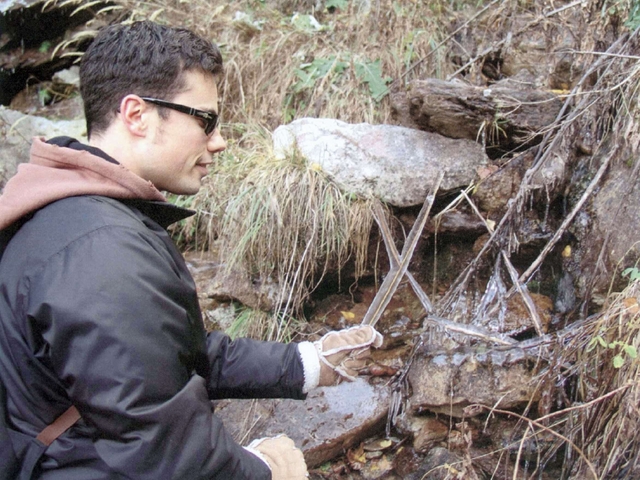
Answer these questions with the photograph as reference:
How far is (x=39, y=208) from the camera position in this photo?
4.79 feet

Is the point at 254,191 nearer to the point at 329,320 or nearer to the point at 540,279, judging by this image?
the point at 329,320

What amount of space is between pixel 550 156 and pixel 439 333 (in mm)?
1409

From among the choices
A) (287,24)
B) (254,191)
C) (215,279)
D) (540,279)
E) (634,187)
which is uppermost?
(287,24)

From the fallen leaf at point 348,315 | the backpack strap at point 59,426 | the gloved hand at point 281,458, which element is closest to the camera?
the backpack strap at point 59,426

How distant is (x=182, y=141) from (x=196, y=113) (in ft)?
0.34

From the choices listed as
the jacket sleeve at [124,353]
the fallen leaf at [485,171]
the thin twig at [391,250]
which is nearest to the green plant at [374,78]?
the fallen leaf at [485,171]

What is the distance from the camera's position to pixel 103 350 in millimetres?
1284

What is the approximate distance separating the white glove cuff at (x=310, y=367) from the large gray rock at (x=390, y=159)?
6.04ft

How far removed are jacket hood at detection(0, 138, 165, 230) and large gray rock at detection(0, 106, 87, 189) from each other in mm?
4209

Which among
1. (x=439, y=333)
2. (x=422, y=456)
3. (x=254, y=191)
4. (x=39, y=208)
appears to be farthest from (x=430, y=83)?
(x=39, y=208)

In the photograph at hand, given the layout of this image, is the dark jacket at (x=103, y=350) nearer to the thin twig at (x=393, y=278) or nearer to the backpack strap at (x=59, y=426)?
the backpack strap at (x=59, y=426)

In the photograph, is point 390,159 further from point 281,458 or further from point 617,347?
point 281,458

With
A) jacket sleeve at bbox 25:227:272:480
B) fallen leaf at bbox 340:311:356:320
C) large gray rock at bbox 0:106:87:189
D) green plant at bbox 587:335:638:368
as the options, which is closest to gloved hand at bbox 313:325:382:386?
jacket sleeve at bbox 25:227:272:480

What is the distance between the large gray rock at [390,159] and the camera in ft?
12.4
